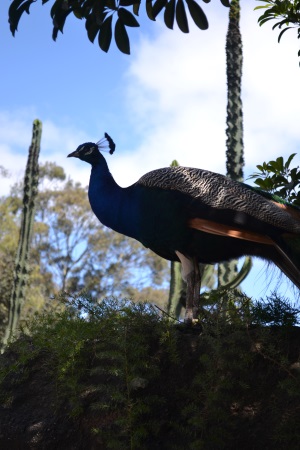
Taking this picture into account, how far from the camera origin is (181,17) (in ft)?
14.4

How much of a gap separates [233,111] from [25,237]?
15.4 feet

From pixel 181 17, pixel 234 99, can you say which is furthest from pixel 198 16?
pixel 234 99

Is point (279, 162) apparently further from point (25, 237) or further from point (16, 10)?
point (25, 237)

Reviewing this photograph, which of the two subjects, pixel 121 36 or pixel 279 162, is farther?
pixel 279 162

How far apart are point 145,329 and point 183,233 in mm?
643

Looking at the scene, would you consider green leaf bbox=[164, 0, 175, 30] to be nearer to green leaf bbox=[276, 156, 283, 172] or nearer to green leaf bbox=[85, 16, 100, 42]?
green leaf bbox=[85, 16, 100, 42]

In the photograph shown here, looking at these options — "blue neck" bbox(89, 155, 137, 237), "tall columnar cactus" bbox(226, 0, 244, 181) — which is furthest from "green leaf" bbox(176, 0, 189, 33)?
"tall columnar cactus" bbox(226, 0, 244, 181)

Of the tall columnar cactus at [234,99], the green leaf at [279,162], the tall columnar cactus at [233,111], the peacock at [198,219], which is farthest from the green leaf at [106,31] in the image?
the tall columnar cactus at [234,99]

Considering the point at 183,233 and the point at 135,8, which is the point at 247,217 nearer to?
the point at 183,233

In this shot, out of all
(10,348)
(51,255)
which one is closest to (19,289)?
(10,348)

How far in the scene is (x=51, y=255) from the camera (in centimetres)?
2752

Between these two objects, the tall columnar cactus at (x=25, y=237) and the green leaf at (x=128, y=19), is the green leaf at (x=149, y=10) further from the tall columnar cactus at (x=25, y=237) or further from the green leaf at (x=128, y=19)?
the tall columnar cactus at (x=25, y=237)

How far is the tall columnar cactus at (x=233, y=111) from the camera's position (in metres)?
9.64

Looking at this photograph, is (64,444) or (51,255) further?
(51,255)
